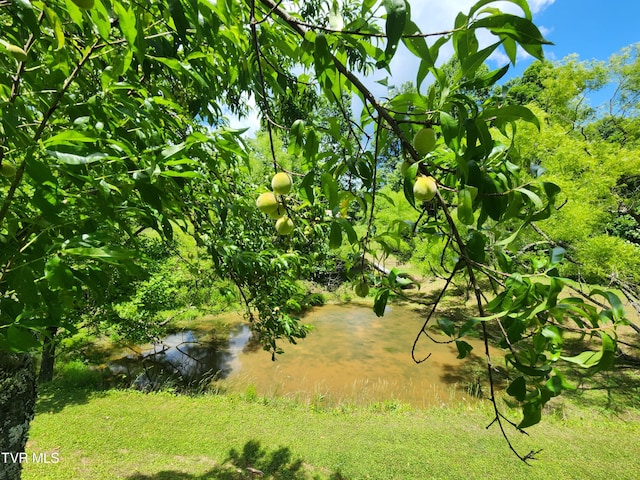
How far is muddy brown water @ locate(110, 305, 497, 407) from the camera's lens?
5938 millimetres

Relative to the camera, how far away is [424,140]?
626 mm

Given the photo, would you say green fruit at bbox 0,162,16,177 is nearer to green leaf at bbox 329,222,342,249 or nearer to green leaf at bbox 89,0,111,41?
green leaf at bbox 89,0,111,41

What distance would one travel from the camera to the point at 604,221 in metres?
5.86

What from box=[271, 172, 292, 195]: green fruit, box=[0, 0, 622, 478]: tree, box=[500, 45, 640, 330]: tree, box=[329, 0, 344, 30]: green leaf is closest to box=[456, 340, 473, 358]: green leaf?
box=[0, 0, 622, 478]: tree

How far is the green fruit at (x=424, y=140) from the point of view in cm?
62

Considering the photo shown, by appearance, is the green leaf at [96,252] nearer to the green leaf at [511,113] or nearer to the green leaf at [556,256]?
the green leaf at [511,113]

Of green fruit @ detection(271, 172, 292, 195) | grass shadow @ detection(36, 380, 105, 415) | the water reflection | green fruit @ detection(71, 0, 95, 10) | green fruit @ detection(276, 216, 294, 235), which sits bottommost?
grass shadow @ detection(36, 380, 105, 415)

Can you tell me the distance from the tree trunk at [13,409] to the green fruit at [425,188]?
2.25 metres

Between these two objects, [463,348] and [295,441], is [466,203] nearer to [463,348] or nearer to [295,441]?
[463,348]

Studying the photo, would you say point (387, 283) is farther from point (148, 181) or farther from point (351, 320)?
point (351, 320)

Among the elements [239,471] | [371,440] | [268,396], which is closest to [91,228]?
[239,471]

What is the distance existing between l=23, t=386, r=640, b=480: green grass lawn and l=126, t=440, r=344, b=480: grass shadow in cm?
1

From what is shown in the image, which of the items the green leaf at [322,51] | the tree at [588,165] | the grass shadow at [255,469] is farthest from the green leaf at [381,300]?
the tree at [588,165]

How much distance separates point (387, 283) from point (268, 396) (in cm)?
545
